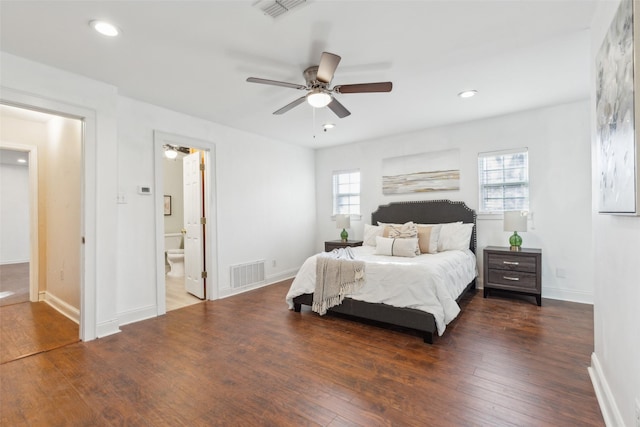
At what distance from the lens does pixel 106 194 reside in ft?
9.82

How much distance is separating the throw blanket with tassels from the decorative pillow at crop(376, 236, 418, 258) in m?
0.75

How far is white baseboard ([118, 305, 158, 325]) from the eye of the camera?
3228mm

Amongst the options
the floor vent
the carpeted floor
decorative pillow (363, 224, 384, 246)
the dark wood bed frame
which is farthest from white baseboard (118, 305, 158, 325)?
decorative pillow (363, 224, 384, 246)

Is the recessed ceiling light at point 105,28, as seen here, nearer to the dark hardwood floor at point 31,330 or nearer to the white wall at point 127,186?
the white wall at point 127,186

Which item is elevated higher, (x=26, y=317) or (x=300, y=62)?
(x=300, y=62)

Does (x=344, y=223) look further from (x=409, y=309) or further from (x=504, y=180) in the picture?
(x=409, y=309)

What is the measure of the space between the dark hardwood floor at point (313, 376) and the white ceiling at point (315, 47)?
8.40 ft

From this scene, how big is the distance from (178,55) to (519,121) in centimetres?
433

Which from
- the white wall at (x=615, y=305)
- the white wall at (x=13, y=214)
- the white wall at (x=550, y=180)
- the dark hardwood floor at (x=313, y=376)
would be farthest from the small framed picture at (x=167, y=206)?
the white wall at (x=615, y=305)

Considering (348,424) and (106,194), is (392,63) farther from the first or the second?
(106,194)

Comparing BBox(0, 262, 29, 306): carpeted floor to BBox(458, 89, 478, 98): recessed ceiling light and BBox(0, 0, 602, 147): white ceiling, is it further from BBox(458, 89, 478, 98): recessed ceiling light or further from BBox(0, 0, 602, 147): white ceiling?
BBox(458, 89, 478, 98): recessed ceiling light

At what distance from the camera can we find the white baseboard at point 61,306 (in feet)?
11.1

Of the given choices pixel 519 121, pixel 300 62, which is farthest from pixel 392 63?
pixel 519 121

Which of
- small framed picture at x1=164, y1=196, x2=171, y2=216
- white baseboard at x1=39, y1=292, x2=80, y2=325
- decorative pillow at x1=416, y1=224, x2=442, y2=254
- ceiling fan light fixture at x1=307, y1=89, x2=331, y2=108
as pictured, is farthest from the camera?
small framed picture at x1=164, y1=196, x2=171, y2=216
